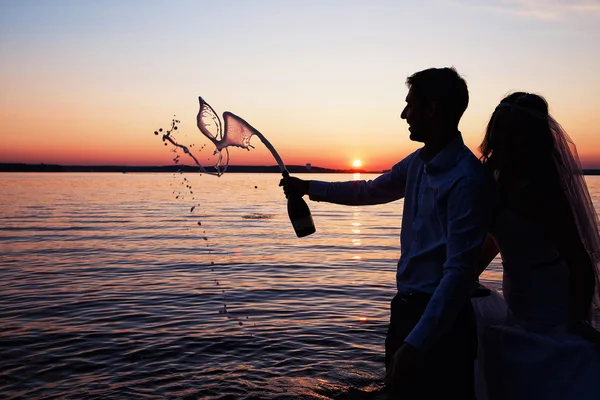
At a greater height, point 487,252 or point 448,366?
point 487,252

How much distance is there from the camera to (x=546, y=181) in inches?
137

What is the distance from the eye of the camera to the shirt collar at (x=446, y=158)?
3.19 metres

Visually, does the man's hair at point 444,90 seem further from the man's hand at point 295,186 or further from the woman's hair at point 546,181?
the man's hand at point 295,186

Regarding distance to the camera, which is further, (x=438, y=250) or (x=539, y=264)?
(x=539, y=264)

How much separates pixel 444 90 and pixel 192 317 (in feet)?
27.1

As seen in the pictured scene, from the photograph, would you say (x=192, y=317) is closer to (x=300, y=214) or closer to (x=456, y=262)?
(x=300, y=214)

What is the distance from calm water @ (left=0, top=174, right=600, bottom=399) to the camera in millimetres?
7387

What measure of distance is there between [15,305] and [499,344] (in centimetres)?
1014

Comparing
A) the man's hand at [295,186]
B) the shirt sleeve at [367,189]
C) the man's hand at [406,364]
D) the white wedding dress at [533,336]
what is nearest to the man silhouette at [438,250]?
the man's hand at [406,364]

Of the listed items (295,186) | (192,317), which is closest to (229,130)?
(295,186)

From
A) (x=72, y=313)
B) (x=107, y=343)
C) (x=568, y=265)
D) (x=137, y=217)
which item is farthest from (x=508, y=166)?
(x=137, y=217)

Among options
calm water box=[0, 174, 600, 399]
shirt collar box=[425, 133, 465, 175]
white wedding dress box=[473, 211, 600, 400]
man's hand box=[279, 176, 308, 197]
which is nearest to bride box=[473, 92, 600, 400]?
white wedding dress box=[473, 211, 600, 400]

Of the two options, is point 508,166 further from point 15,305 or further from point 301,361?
point 15,305

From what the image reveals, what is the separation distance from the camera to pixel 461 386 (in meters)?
3.23
